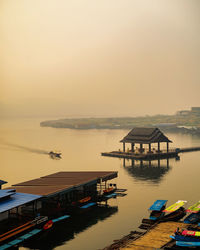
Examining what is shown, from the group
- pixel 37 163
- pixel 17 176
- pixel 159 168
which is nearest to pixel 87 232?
pixel 17 176

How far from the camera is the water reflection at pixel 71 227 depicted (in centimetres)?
3400

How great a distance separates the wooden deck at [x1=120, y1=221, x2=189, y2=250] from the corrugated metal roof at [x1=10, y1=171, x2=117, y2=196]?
426 inches

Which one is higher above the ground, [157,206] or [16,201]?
[16,201]

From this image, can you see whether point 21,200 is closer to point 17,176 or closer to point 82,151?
point 17,176

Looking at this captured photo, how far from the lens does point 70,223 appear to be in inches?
1565

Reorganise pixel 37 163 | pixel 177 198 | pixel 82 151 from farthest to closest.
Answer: pixel 82 151 < pixel 37 163 < pixel 177 198

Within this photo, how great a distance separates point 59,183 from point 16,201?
10728mm

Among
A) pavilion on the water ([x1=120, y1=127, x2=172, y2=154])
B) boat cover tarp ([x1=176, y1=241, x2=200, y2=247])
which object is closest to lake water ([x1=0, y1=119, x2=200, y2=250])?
pavilion on the water ([x1=120, y1=127, x2=172, y2=154])

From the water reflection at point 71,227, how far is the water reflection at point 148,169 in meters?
20.0

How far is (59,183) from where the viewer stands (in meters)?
44.6

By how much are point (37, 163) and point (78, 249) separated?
55139mm

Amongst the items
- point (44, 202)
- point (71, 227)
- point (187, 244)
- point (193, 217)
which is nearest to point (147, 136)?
point (193, 217)

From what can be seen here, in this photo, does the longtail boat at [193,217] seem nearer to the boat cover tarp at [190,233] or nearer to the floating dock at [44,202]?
the boat cover tarp at [190,233]

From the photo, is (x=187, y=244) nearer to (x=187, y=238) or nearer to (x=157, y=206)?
(x=187, y=238)
